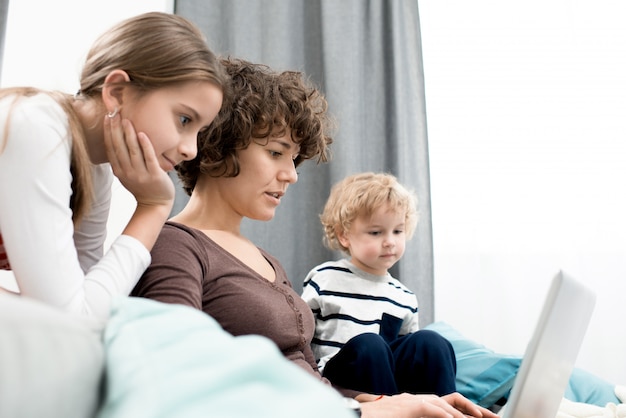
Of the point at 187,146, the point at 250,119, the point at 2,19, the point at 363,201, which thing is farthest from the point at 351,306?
the point at 2,19

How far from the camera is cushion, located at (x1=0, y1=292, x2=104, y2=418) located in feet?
1.32

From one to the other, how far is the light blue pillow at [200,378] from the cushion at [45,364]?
17 mm

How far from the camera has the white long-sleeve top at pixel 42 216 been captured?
996mm

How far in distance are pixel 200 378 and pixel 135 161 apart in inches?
31.6

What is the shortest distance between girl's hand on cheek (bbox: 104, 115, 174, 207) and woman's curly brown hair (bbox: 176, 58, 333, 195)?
27cm

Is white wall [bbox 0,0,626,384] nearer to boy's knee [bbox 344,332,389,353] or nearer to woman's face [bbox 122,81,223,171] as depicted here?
boy's knee [bbox 344,332,389,353]

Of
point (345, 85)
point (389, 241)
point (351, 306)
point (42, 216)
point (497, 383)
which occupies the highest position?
point (345, 85)

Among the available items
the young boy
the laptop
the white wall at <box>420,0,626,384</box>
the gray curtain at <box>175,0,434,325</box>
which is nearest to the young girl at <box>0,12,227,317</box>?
the laptop

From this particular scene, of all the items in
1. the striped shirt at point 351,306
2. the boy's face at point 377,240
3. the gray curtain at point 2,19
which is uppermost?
the gray curtain at point 2,19

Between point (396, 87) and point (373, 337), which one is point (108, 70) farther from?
point (396, 87)

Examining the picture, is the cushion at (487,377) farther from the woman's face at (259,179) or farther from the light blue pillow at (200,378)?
the light blue pillow at (200,378)

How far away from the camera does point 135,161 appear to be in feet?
3.89

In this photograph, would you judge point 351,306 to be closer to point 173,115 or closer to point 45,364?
point 173,115

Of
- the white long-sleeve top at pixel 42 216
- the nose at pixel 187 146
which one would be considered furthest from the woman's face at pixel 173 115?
the white long-sleeve top at pixel 42 216
